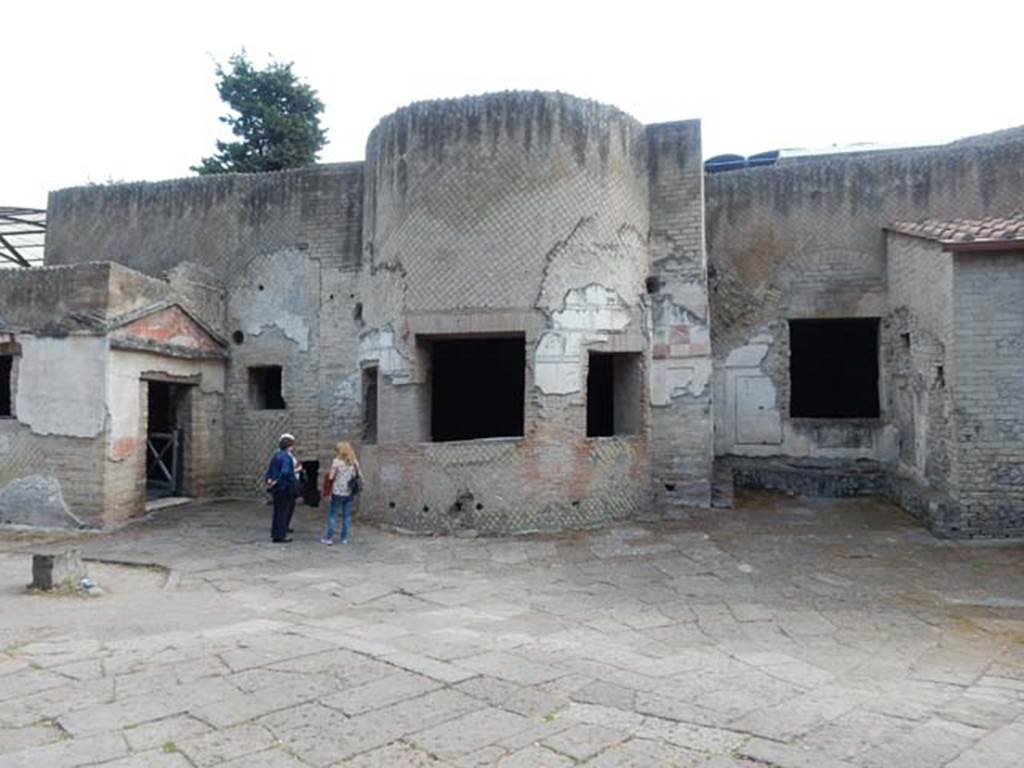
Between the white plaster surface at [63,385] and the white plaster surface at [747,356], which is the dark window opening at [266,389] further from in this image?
the white plaster surface at [747,356]

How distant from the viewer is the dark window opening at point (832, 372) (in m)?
13.8

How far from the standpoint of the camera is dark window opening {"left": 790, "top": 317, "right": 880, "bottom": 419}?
45.4 feet

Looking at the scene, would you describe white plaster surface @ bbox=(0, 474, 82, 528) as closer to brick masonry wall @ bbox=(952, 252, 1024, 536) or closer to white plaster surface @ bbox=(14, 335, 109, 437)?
white plaster surface @ bbox=(14, 335, 109, 437)

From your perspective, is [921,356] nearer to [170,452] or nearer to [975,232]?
[975,232]

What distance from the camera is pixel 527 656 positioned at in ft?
16.3

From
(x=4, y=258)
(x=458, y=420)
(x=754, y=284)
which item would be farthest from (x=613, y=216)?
(x=4, y=258)

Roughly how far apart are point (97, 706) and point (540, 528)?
20.3 ft

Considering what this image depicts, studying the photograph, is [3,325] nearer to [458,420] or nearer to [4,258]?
[458,420]

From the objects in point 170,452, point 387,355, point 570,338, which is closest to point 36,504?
point 170,452

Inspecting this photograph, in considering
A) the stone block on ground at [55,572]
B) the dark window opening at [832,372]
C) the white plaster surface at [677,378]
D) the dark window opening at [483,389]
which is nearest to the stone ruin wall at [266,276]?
the dark window opening at [483,389]

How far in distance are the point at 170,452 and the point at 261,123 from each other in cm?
1387

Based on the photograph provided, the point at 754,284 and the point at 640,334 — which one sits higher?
the point at 754,284

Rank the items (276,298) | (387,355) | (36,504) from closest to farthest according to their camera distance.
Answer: (36,504)
(387,355)
(276,298)

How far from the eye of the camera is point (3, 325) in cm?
1069
